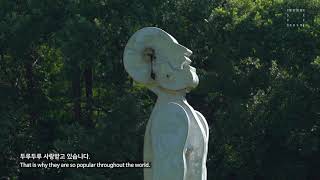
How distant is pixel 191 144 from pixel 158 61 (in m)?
0.96

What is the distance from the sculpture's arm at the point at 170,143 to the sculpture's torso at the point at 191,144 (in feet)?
0.12

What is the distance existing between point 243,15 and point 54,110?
4.87 m

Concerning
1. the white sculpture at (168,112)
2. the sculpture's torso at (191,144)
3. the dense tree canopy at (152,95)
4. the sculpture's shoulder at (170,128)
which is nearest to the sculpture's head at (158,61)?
the white sculpture at (168,112)

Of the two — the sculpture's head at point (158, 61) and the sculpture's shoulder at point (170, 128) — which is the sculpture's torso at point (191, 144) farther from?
the sculpture's head at point (158, 61)

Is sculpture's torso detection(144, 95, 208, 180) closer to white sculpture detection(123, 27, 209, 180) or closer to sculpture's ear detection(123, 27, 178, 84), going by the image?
white sculpture detection(123, 27, 209, 180)

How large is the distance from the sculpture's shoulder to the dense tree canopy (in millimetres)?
9101

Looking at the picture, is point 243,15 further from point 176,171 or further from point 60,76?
point 176,171

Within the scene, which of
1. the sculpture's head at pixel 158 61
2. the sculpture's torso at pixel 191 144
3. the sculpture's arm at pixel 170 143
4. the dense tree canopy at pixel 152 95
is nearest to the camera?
the sculpture's arm at pixel 170 143

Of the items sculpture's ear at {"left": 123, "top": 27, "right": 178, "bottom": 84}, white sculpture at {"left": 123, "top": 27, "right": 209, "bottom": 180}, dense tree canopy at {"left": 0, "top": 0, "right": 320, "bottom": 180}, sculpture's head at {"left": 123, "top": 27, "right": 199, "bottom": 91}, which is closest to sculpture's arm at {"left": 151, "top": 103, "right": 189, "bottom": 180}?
white sculpture at {"left": 123, "top": 27, "right": 209, "bottom": 180}

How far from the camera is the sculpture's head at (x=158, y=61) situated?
10047mm

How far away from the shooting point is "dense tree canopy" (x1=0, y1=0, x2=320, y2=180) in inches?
761

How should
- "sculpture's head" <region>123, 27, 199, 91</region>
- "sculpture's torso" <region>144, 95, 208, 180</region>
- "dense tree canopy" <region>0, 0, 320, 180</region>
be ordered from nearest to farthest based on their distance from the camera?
"sculpture's torso" <region>144, 95, 208, 180</region> → "sculpture's head" <region>123, 27, 199, 91</region> → "dense tree canopy" <region>0, 0, 320, 180</region>

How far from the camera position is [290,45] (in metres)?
20.8

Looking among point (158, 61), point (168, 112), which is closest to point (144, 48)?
point (158, 61)
